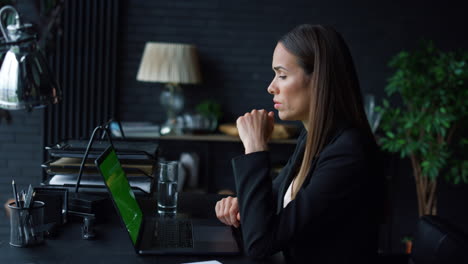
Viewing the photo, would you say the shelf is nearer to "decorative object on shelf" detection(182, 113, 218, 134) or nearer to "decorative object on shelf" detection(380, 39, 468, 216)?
"decorative object on shelf" detection(182, 113, 218, 134)

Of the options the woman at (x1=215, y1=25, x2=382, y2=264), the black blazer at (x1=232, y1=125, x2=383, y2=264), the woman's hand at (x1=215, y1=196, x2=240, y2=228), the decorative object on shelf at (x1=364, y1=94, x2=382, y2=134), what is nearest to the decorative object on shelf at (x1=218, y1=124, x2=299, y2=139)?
the decorative object on shelf at (x1=364, y1=94, x2=382, y2=134)

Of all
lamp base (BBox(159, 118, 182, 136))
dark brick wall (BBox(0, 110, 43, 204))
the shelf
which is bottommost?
dark brick wall (BBox(0, 110, 43, 204))

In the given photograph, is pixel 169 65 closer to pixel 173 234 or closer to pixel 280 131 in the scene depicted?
pixel 280 131

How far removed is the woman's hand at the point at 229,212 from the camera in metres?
1.62

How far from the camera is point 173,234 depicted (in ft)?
4.93

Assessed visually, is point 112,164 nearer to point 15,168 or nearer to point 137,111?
point 137,111

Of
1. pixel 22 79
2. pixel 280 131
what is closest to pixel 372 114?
pixel 280 131

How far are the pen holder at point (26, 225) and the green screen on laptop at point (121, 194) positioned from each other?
0.22 m

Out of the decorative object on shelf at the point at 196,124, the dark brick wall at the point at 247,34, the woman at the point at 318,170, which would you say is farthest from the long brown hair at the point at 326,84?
the dark brick wall at the point at 247,34

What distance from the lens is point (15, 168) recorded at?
13.2ft

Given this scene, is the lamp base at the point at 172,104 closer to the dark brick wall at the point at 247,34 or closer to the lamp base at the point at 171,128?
the lamp base at the point at 171,128

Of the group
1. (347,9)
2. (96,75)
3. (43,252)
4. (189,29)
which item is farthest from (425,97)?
(43,252)

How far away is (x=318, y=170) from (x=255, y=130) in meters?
0.24

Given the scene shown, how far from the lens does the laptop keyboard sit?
55.7 inches
